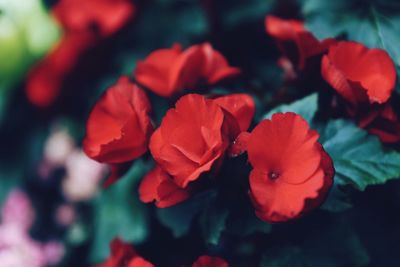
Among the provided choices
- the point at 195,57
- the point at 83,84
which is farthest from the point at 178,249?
the point at 83,84

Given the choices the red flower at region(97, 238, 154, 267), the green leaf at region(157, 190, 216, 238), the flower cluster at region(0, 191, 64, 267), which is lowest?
the flower cluster at region(0, 191, 64, 267)

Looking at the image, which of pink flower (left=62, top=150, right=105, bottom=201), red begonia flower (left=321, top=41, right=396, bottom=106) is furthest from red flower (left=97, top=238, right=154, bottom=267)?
pink flower (left=62, top=150, right=105, bottom=201)

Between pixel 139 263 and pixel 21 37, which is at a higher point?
pixel 21 37

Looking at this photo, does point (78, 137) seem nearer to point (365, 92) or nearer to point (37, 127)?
point (37, 127)

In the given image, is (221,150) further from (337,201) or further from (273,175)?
(337,201)

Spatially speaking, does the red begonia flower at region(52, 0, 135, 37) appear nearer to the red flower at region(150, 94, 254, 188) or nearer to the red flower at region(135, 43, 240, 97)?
the red flower at region(135, 43, 240, 97)

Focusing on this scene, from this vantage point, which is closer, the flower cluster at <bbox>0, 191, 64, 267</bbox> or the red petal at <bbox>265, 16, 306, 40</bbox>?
the red petal at <bbox>265, 16, 306, 40</bbox>

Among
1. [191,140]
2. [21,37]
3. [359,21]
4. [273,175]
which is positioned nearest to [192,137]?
[191,140]
